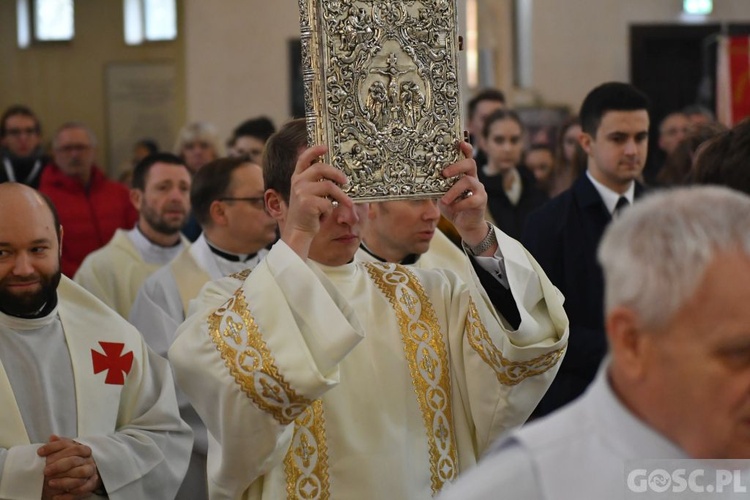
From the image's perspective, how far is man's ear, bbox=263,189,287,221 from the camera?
368cm

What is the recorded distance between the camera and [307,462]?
3492mm

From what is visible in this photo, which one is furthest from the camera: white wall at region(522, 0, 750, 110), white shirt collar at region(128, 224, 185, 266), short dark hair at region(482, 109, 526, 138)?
white wall at region(522, 0, 750, 110)

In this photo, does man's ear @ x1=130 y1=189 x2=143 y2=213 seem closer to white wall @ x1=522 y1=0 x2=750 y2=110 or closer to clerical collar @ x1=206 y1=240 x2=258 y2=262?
clerical collar @ x1=206 y1=240 x2=258 y2=262

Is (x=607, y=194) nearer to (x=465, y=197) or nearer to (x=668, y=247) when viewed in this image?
(x=465, y=197)

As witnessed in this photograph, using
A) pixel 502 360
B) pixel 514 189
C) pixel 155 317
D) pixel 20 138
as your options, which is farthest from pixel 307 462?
pixel 20 138

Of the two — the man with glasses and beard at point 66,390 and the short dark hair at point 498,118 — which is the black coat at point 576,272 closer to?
the man with glasses and beard at point 66,390

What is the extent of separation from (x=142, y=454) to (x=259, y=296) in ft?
3.94

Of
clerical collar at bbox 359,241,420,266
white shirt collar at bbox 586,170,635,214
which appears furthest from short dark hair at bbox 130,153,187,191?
white shirt collar at bbox 586,170,635,214

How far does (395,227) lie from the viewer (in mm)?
4996

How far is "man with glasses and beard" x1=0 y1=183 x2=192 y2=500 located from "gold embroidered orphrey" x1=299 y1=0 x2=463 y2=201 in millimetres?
1352

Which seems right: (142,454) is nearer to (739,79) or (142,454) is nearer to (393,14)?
(393,14)

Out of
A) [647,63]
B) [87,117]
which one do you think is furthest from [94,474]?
[87,117]

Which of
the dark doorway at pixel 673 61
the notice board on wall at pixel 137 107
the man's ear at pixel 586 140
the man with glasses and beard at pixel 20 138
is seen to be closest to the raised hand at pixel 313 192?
the man's ear at pixel 586 140
